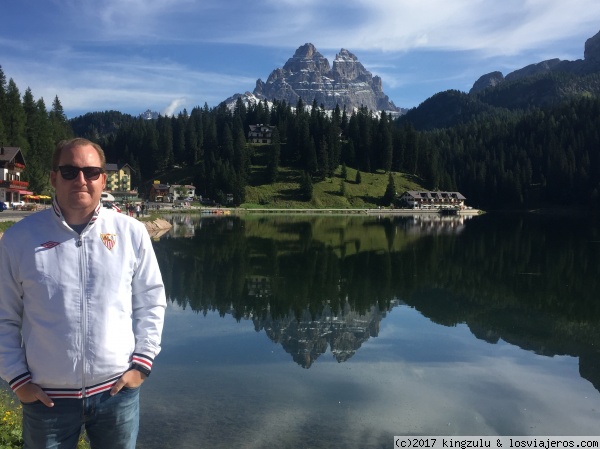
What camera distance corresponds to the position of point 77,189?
14.5 feet

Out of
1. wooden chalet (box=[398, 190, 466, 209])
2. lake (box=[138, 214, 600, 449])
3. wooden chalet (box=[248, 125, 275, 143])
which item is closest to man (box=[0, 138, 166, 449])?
lake (box=[138, 214, 600, 449])

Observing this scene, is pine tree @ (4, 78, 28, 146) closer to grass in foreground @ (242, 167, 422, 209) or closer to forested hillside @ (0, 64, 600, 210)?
forested hillside @ (0, 64, 600, 210)

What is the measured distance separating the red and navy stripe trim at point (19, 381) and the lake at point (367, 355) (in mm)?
6171

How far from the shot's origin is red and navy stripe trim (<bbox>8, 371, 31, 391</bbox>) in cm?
412

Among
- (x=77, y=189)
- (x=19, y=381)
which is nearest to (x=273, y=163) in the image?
(x=77, y=189)

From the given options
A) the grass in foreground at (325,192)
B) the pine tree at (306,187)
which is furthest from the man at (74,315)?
the pine tree at (306,187)

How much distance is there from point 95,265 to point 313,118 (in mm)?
170466

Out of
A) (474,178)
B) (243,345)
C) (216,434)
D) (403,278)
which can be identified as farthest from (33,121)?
(474,178)

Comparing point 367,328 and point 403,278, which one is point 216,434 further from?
point 403,278

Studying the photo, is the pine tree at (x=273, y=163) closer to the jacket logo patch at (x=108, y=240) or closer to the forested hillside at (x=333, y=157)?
the forested hillside at (x=333, y=157)

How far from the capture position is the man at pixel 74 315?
4.19 m

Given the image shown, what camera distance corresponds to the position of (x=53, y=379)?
4238mm

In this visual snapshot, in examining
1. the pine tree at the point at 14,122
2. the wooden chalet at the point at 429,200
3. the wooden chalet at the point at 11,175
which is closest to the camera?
the wooden chalet at the point at 11,175

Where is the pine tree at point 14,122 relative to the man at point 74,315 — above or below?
above
